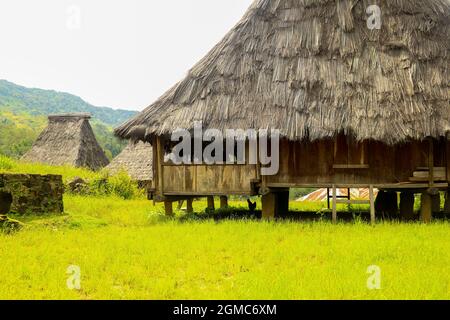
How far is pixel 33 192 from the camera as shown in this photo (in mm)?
14859

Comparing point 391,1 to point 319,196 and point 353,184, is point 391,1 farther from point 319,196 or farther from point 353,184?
point 319,196

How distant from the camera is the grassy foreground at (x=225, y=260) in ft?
25.7

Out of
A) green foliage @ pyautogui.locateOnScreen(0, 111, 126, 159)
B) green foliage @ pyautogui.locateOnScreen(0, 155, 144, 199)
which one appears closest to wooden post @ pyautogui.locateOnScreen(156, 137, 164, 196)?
green foliage @ pyautogui.locateOnScreen(0, 155, 144, 199)

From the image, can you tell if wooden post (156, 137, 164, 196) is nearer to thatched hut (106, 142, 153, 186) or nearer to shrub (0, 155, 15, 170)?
shrub (0, 155, 15, 170)

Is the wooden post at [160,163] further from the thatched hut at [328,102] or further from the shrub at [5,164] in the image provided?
the shrub at [5,164]

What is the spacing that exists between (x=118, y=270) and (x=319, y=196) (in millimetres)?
27344

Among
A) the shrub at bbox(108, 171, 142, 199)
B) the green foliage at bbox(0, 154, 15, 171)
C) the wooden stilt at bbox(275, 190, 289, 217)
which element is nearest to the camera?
the wooden stilt at bbox(275, 190, 289, 217)

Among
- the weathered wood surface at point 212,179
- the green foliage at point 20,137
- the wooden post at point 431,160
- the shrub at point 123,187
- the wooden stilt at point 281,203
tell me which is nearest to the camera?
the wooden post at point 431,160

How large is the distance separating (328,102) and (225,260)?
272 inches

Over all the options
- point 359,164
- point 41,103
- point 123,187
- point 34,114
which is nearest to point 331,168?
point 359,164
